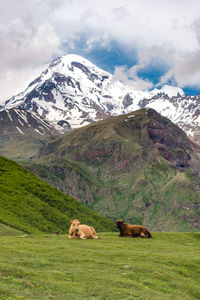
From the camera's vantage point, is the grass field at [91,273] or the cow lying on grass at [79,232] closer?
the grass field at [91,273]

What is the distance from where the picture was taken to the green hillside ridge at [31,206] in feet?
244

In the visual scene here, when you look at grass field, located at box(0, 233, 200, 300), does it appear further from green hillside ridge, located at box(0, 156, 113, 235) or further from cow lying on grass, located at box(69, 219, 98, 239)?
green hillside ridge, located at box(0, 156, 113, 235)

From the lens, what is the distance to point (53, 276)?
21.5 metres

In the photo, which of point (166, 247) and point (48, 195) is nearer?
point (166, 247)

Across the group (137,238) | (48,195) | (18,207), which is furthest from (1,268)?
(48,195)

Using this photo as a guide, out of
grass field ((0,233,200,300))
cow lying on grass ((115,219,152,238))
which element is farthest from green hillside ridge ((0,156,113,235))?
grass field ((0,233,200,300))

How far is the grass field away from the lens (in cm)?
1905

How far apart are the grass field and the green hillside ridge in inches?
1172

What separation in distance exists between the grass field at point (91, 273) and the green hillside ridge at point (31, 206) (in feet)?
97.6

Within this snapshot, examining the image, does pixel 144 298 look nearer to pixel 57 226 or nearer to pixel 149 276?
pixel 149 276

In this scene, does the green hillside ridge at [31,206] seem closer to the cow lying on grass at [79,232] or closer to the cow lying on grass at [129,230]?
the cow lying on grass at [79,232]

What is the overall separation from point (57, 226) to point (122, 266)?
60809 millimetres

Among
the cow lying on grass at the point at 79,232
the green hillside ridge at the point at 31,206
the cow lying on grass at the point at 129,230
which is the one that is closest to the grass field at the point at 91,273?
the cow lying on grass at the point at 79,232

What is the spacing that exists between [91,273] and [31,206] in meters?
66.1
